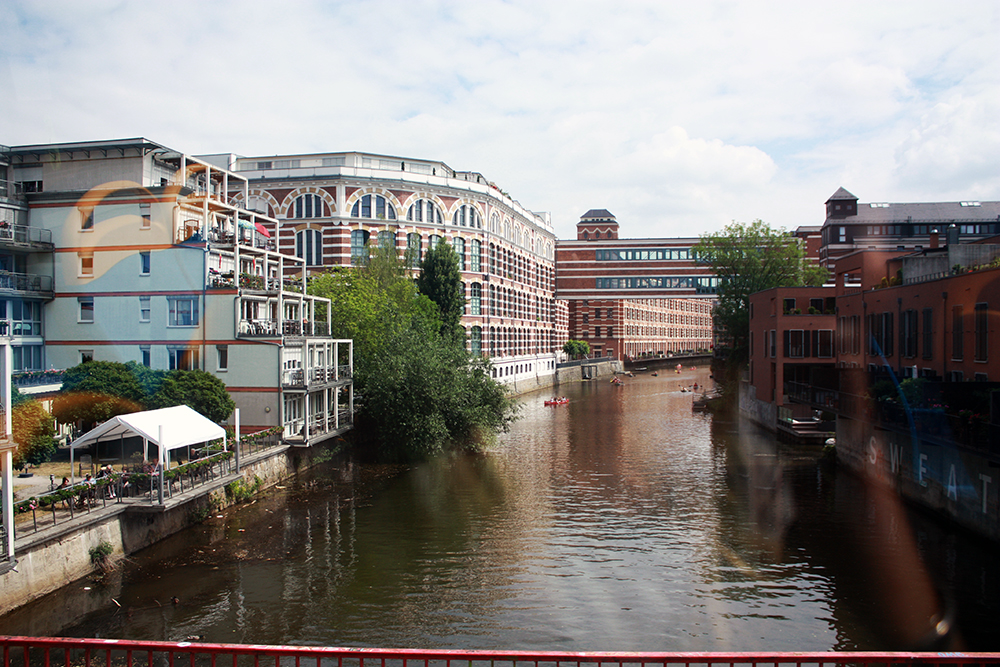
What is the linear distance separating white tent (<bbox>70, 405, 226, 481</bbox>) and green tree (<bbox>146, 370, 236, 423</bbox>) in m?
3.07

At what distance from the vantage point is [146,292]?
31.9m

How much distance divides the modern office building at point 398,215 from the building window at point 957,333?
37.4 m

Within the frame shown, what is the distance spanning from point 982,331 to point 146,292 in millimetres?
33649

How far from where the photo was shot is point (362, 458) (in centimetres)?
3531

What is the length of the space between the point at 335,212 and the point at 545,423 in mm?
25048

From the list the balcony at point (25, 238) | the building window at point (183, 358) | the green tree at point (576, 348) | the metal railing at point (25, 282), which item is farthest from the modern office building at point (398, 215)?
the green tree at point (576, 348)

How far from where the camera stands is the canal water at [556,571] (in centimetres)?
1519

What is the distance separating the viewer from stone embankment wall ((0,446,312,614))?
1571 centimetres

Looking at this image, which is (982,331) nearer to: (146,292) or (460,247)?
(146,292)

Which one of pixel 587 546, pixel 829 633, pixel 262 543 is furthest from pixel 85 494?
pixel 829 633

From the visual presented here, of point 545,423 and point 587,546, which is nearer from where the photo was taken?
point 587,546

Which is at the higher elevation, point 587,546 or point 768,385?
point 768,385

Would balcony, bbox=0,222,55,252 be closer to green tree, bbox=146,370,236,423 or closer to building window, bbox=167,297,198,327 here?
building window, bbox=167,297,198,327

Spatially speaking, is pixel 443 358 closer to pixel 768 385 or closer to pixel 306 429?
pixel 306 429
